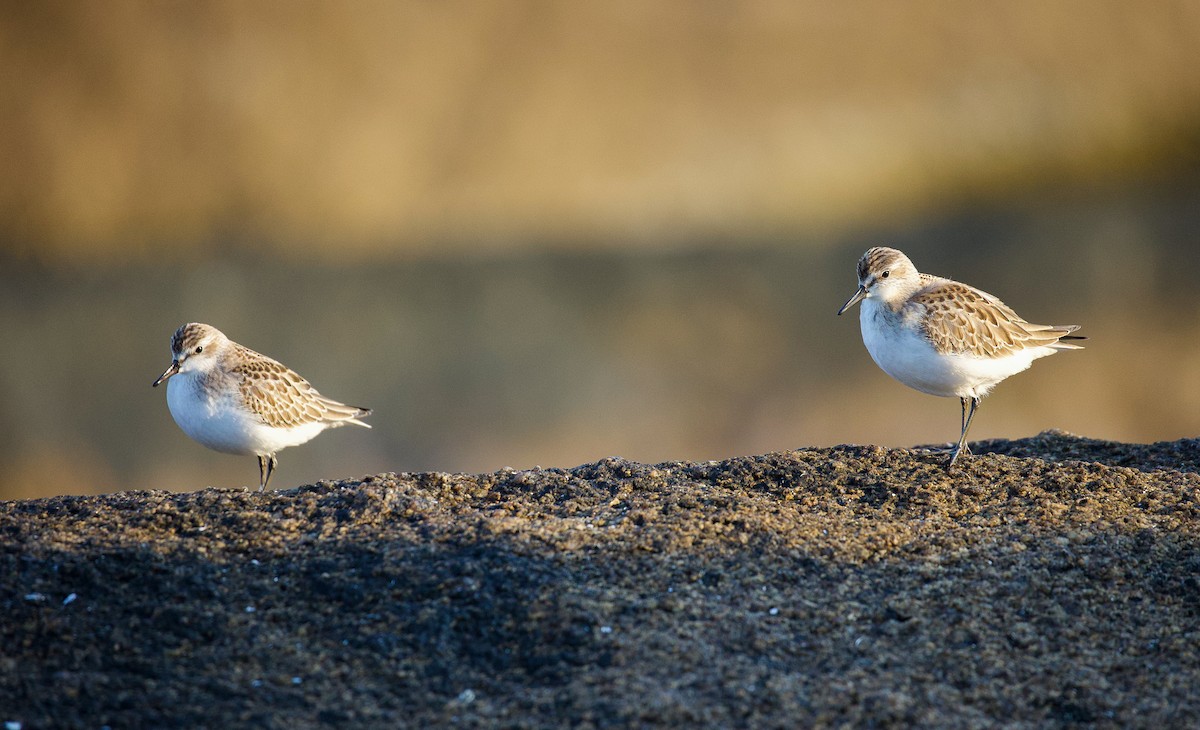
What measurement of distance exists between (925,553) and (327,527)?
2.01 m

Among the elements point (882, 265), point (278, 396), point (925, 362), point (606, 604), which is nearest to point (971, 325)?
point (925, 362)

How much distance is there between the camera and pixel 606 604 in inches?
139

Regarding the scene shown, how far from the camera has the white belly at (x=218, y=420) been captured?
582 centimetres

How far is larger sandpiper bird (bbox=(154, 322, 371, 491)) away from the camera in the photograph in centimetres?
584

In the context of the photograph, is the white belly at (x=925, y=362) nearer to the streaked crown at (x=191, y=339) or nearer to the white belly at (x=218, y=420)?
the white belly at (x=218, y=420)

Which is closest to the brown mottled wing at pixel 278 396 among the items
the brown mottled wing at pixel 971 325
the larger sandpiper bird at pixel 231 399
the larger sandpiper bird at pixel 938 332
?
the larger sandpiper bird at pixel 231 399

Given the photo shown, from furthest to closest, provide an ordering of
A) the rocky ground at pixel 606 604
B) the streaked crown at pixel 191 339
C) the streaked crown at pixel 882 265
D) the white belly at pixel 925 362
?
the streaked crown at pixel 191 339 → the streaked crown at pixel 882 265 → the white belly at pixel 925 362 → the rocky ground at pixel 606 604

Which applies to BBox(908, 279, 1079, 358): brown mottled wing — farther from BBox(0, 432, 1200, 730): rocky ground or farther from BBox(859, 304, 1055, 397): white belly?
BBox(0, 432, 1200, 730): rocky ground

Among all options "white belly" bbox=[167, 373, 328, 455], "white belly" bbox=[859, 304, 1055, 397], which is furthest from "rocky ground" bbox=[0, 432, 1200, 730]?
"white belly" bbox=[167, 373, 328, 455]

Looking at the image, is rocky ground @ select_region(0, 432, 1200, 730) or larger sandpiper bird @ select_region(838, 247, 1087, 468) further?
larger sandpiper bird @ select_region(838, 247, 1087, 468)

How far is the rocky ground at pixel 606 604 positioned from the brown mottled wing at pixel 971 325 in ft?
3.38

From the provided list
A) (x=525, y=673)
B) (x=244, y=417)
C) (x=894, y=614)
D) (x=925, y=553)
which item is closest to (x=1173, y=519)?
(x=925, y=553)

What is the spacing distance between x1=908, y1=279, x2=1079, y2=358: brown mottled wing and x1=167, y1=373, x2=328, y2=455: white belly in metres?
3.23

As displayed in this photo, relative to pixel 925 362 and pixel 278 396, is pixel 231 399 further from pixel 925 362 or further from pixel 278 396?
pixel 925 362
